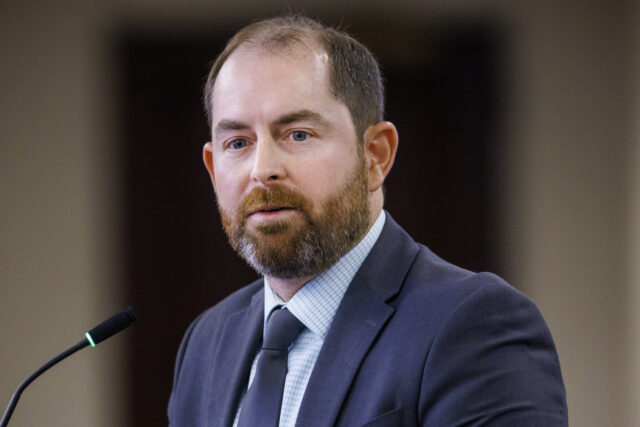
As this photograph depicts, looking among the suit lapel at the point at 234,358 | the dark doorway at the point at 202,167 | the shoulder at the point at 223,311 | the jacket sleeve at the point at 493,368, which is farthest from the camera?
the dark doorway at the point at 202,167

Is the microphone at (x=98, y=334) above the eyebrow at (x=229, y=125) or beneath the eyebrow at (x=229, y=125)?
beneath

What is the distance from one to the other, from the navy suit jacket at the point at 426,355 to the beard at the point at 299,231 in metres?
0.07

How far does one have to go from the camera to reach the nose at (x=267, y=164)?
1.48 meters

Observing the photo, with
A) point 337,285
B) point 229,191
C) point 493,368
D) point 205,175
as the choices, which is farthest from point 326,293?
point 205,175

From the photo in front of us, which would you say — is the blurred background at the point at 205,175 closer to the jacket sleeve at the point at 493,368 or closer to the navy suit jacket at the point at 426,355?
the navy suit jacket at the point at 426,355

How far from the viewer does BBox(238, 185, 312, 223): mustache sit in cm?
148

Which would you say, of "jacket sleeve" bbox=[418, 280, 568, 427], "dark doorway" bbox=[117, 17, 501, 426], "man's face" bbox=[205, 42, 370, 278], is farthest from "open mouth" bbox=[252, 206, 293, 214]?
"dark doorway" bbox=[117, 17, 501, 426]

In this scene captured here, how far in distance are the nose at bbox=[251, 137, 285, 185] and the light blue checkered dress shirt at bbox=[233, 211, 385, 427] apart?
8.4 inches

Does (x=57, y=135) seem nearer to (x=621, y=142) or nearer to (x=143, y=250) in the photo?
(x=143, y=250)

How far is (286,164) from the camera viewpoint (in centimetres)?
149

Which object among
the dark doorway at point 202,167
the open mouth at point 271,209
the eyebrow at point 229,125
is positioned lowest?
the dark doorway at point 202,167

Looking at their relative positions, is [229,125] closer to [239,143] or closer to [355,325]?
[239,143]

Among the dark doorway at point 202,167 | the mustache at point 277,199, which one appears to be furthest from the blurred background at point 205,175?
the mustache at point 277,199

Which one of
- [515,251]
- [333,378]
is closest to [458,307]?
[333,378]
